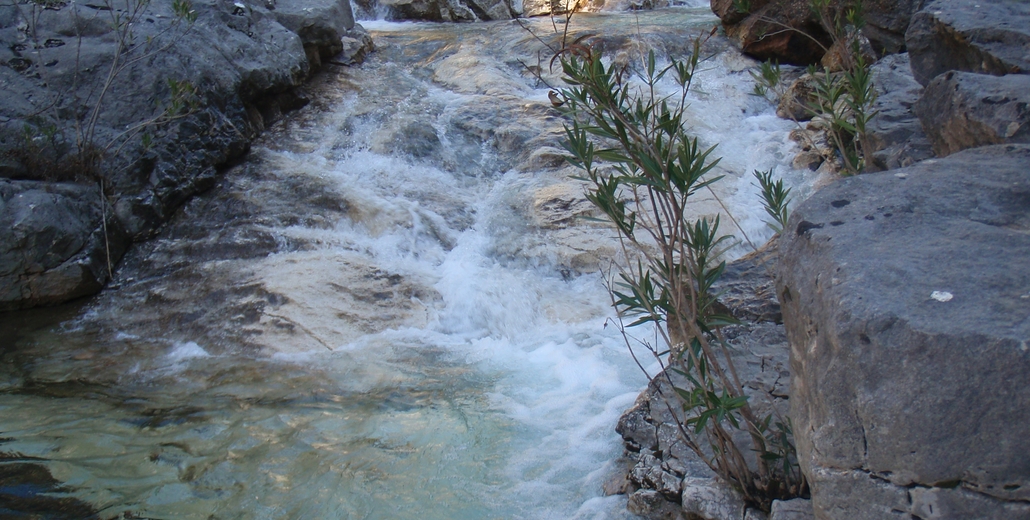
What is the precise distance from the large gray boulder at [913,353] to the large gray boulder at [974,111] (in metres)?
0.79

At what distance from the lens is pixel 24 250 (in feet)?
17.7

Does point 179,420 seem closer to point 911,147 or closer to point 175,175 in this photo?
point 175,175

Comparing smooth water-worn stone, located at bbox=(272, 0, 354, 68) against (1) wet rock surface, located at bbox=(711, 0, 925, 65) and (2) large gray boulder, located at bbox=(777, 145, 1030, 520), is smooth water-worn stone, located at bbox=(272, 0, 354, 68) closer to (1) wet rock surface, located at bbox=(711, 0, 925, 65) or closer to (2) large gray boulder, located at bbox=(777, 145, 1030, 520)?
(1) wet rock surface, located at bbox=(711, 0, 925, 65)

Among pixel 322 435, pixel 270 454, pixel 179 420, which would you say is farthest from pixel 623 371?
pixel 179 420

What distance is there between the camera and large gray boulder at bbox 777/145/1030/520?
1.57 meters

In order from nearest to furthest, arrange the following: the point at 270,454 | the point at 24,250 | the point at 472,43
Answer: the point at 270,454 → the point at 24,250 → the point at 472,43

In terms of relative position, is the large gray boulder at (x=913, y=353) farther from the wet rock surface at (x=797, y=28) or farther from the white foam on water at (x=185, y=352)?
the wet rock surface at (x=797, y=28)

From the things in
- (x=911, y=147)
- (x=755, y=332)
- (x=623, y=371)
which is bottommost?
(x=623, y=371)

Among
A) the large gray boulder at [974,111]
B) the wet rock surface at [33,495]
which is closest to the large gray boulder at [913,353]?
the large gray boulder at [974,111]

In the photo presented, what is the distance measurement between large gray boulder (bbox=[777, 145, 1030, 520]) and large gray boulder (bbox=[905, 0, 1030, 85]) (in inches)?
84.0

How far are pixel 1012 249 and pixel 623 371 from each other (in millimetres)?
2816

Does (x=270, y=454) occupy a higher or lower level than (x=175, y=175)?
lower

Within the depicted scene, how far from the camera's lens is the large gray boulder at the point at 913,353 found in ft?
5.16

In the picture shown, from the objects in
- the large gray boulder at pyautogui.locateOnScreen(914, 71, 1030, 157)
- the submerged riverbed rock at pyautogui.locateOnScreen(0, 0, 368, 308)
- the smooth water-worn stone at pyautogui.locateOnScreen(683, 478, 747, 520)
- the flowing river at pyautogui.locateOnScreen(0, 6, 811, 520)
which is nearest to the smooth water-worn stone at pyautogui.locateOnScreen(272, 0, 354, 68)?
the flowing river at pyautogui.locateOnScreen(0, 6, 811, 520)
